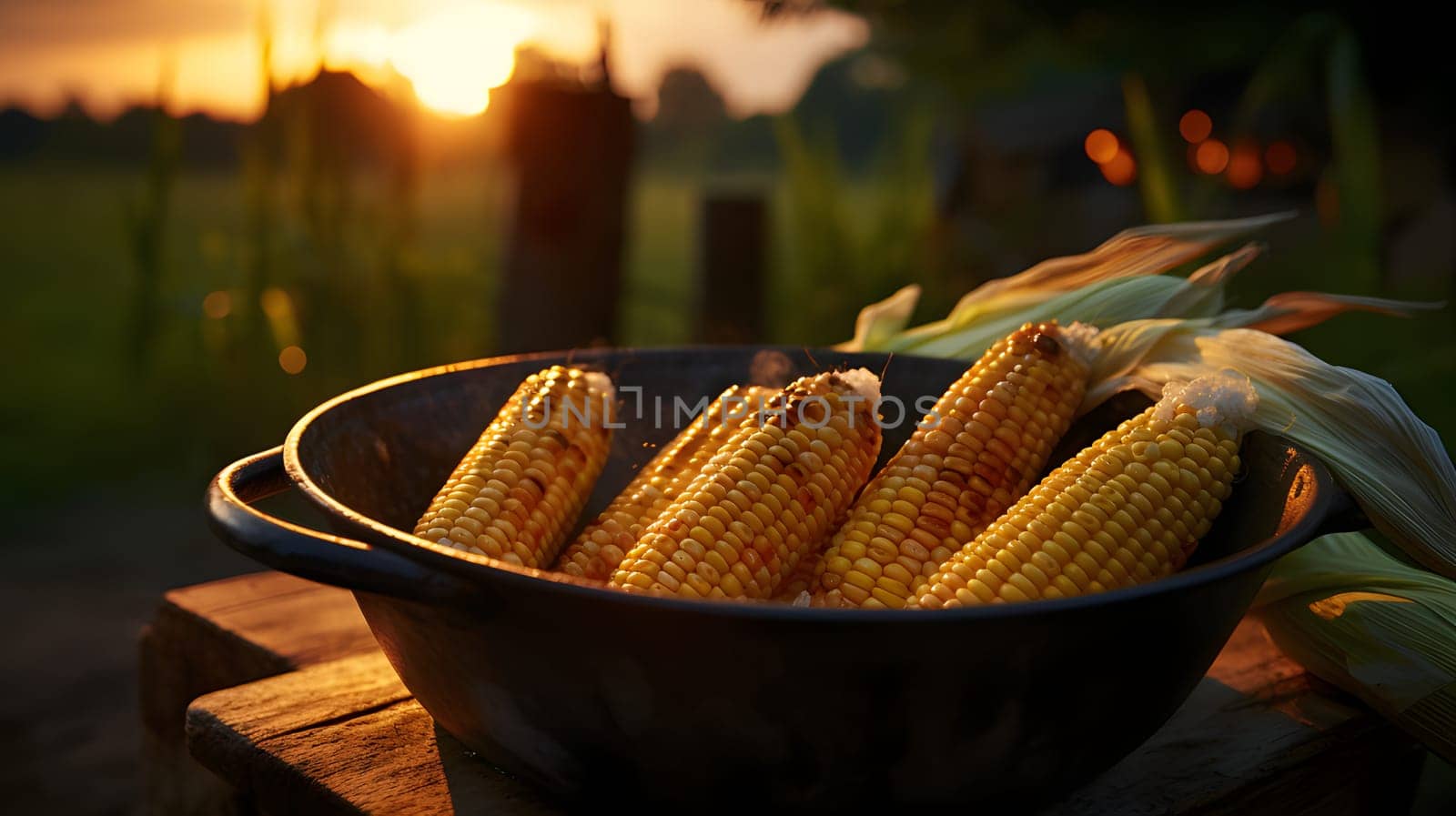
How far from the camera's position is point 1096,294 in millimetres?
1586

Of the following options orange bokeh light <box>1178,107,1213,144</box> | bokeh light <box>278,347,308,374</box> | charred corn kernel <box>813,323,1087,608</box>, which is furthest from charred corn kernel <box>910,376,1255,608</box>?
orange bokeh light <box>1178,107,1213,144</box>

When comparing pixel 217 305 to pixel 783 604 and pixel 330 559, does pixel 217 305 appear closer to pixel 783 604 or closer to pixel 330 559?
pixel 330 559

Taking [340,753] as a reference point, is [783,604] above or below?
above

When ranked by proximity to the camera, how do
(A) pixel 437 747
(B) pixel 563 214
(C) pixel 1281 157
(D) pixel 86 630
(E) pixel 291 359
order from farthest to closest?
(C) pixel 1281 157 < (E) pixel 291 359 < (B) pixel 563 214 < (D) pixel 86 630 < (A) pixel 437 747

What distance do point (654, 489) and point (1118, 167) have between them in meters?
5.28

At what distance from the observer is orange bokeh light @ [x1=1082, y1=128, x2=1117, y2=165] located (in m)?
5.75

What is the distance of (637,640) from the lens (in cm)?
71

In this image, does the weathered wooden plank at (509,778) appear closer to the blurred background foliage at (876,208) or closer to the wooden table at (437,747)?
the wooden table at (437,747)

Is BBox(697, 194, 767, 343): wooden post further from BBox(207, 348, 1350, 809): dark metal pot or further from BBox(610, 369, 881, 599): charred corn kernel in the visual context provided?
BBox(207, 348, 1350, 809): dark metal pot

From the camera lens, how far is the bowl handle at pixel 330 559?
0.74m

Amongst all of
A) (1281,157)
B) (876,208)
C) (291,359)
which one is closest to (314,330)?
(291,359)

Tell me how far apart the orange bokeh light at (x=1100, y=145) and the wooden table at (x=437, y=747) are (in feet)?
15.5

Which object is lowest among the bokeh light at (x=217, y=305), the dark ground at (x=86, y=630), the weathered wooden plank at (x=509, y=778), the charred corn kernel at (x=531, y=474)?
the dark ground at (x=86, y=630)

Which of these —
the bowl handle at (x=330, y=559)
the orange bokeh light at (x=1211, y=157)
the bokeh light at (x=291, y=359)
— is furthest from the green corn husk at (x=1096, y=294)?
the orange bokeh light at (x=1211, y=157)
